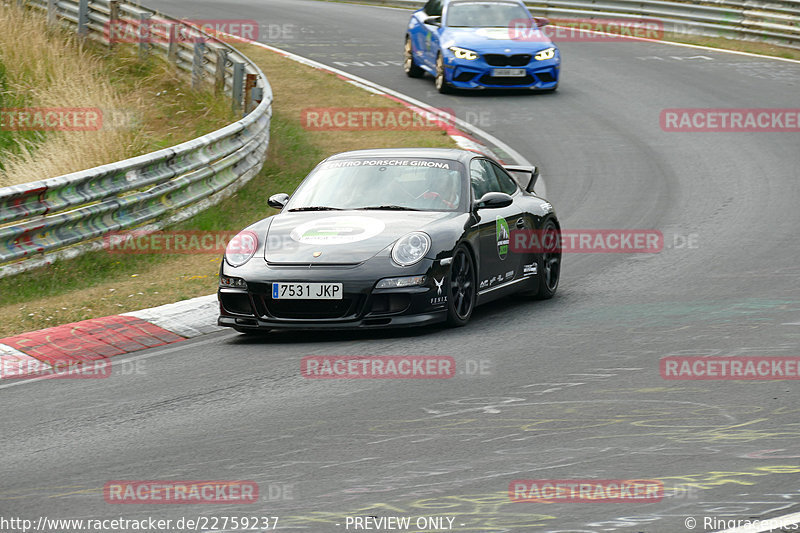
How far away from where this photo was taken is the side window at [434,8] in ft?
80.1

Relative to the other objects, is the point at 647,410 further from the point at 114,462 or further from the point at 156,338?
the point at 156,338

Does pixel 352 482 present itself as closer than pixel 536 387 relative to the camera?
Yes

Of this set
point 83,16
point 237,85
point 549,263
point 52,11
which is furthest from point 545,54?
point 549,263

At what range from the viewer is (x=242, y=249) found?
32.2ft

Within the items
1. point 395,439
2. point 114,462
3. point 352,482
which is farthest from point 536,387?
point 114,462

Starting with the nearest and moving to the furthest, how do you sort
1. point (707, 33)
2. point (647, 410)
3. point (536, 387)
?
point (647, 410) < point (536, 387) < point (707, 33)

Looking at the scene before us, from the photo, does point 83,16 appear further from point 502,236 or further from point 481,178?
point 502,236

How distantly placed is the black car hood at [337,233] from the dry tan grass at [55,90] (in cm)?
638

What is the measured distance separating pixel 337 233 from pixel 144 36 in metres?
14.7

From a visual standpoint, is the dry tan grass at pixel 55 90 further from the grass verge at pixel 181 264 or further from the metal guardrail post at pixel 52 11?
the grass verge at pixel 181 264

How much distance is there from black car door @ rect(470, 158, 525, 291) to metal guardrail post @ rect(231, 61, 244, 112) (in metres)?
8.60

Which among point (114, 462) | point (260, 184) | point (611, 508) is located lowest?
point (260, 184)

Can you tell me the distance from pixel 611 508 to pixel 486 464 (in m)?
0.86

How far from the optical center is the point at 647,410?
7.17m
